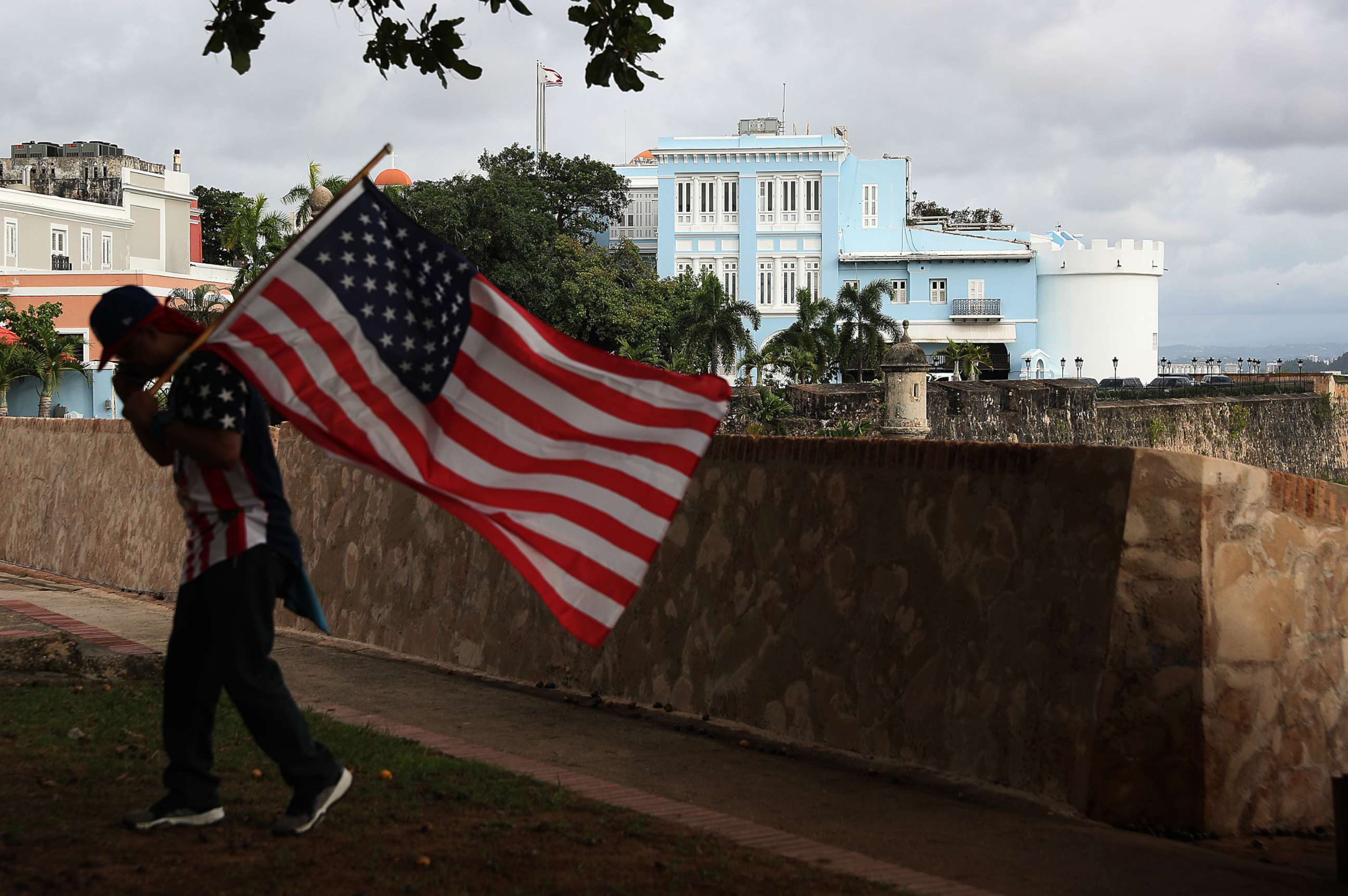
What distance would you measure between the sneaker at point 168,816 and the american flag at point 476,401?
126 centimetres

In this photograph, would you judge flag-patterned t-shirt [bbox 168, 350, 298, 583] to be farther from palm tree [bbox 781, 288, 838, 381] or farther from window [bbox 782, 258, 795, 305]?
window [bbox 782, 258, 795, 305]

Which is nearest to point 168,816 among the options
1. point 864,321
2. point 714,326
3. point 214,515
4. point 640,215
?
point 214,515

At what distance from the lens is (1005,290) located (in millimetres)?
66875

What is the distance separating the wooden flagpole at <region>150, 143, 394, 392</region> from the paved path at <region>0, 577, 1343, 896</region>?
2441 mm

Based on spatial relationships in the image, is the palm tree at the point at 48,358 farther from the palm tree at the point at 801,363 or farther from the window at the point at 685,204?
the window at the point at 685,204

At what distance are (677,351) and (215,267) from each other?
2058 centimetres

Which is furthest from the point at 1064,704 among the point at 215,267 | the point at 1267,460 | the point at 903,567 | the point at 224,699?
the point at 215,267

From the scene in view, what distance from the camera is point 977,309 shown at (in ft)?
218

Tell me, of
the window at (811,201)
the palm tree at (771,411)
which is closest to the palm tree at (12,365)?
the palm tree at (771,411)

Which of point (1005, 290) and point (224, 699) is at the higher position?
point (1005, 290)

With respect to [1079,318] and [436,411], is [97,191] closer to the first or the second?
[1079,318]

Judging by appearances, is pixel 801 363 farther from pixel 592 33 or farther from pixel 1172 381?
pixel 592 33

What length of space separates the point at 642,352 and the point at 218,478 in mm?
50678

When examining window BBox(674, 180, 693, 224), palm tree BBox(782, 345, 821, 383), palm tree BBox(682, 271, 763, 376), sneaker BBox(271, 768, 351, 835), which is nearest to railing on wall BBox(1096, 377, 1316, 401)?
palm tree BBox(782, 345, 821, 383)
